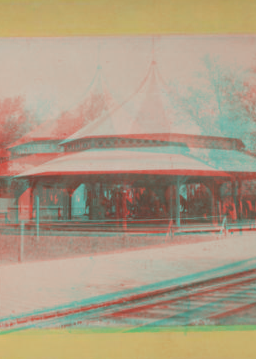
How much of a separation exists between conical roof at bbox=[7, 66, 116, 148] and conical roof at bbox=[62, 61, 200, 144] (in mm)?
53

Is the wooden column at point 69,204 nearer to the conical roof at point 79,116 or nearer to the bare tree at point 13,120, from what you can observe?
the conical roof at point 79,116

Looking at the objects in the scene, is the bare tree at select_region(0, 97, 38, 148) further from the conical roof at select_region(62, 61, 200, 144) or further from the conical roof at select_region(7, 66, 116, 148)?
the conical roof at select_region(62, 61, 200, 144)

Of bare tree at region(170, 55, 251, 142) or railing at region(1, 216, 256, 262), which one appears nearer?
bare tree at region(170, 55, 251, 142)

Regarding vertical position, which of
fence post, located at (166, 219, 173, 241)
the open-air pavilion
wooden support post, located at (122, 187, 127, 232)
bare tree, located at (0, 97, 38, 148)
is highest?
bare tree, located at (0, 97, 38, 148)

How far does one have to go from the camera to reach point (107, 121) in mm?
2301

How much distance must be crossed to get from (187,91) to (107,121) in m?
0.63

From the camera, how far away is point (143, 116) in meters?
2.33

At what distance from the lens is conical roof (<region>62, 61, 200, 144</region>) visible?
220cm

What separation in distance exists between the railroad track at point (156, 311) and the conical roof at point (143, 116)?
1204 millimetres

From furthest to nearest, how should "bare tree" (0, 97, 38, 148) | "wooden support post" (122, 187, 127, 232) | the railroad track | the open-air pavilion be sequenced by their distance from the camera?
"wooden support post" (122, 187, 127, 232) < the open-air pavilion < "bare tree" (0, 97, 38, 148) < the railroad track

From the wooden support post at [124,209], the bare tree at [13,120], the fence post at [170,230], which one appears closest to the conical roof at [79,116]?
the bare tree at [13,120]

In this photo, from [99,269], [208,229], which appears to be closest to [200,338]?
[99,269]

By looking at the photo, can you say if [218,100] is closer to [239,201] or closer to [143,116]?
[143,116]

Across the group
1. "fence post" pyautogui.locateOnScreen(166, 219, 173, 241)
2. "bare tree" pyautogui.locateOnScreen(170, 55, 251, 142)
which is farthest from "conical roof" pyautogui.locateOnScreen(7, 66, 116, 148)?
"fence post" pyautogui.locateOnScreen(166, 219, 173, 241)
